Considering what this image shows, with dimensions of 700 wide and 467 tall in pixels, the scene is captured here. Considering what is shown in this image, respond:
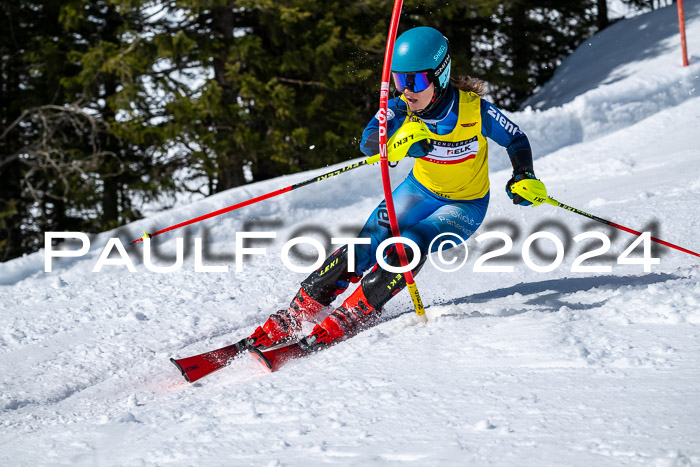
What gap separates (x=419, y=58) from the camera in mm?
3637

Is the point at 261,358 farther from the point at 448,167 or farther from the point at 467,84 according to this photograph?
the point at 467,84

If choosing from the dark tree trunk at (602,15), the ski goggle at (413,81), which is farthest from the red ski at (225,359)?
the dark tree trunk at (602,15)

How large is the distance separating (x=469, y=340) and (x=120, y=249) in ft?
14.3

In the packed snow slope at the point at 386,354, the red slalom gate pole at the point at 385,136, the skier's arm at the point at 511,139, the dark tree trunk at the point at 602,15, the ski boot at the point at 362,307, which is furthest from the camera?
the dark tree trunk at the point at 602,15

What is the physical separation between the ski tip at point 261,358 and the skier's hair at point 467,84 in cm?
195

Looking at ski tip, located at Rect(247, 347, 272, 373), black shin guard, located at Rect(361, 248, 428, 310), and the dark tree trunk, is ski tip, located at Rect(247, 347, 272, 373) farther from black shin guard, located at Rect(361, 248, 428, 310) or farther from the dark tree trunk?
the dark tree trunk

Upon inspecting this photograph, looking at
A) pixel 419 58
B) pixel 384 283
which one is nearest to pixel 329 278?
pixel 384 283

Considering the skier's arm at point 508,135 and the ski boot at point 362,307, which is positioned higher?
the skier's arm at point 508,135

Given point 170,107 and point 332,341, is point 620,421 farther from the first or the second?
point 170,107

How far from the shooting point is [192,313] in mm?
4898

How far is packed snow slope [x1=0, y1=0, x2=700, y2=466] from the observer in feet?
7.68

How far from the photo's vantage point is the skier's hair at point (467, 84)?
4.03 m

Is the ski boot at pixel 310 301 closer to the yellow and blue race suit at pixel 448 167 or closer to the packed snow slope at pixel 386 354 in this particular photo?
the yellow and blue race suit at pixel 448 167

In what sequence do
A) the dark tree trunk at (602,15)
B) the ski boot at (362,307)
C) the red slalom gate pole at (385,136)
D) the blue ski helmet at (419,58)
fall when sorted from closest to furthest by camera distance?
the red slalom gate pole at (385,136) → the blue ski helmet at (419,58) → the ski boot at (362,307) → the dark tree trunk at (602,15)
